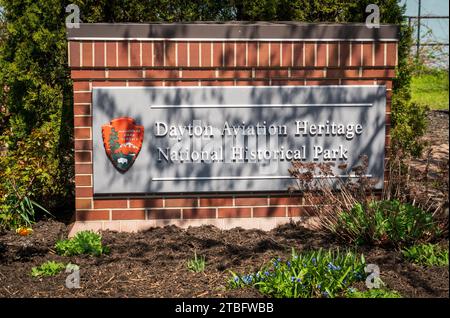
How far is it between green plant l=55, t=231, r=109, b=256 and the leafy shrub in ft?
4.20

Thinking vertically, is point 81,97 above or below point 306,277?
above

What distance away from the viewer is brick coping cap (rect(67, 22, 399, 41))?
587 cm

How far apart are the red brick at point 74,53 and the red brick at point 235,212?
1.87m

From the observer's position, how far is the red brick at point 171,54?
593cm

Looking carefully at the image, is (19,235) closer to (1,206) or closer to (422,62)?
(1,206)

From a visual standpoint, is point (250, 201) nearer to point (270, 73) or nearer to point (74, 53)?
point (270, 73)

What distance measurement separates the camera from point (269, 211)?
6176 millimetres

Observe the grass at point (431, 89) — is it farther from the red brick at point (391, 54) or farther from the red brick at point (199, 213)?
the red brick at point (199, 213)

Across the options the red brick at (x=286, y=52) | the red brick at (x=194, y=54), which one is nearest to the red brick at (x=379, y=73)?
the red brick at (x=286, y=52)

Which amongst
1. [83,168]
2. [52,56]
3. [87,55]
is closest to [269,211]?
[83,168]

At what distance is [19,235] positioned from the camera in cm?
609

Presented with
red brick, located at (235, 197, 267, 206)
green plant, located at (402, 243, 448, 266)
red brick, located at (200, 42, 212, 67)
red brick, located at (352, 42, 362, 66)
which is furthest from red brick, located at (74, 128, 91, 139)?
green plant, located at (402, 243, 448, 266)

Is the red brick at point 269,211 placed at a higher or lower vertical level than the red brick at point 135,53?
lower

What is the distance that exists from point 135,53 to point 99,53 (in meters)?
0.32
